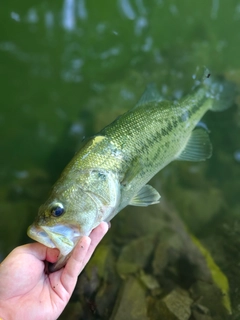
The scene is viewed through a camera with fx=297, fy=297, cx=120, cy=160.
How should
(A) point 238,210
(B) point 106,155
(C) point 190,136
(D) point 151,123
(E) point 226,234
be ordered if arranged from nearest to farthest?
(B) point 106,155 → (D) point 151,123 → (C) point 190,136 → (E) point 226,234 → (A) point 238,210

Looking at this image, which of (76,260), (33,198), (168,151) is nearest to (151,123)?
(168,151)

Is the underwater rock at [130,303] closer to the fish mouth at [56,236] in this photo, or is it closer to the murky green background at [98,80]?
the murky green background at [98,80]

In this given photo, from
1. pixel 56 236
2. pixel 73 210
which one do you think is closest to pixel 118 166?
pixel 73 210

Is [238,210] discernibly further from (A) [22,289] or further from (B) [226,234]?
(A) [22,289]

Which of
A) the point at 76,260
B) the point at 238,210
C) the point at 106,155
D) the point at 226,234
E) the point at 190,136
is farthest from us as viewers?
the point at 238,210

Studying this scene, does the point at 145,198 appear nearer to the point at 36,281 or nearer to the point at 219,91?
the point at 36,281

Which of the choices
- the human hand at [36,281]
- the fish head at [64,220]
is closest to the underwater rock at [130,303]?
the human hand at [36,281]

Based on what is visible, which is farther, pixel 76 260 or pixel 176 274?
pixel 176 274

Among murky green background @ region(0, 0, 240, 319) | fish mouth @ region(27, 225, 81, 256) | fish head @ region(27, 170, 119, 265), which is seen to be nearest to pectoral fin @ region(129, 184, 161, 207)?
fish head @ region(27, 170, 119, 265)

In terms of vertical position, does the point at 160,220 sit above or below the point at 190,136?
below
